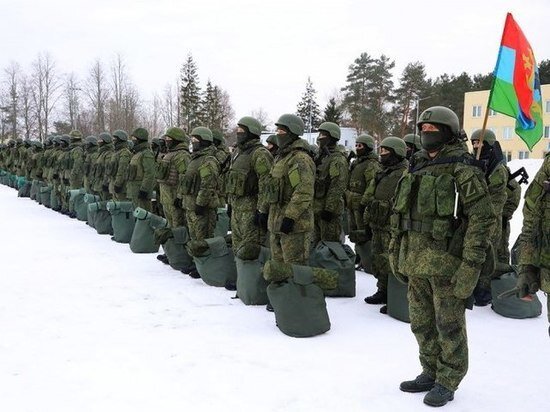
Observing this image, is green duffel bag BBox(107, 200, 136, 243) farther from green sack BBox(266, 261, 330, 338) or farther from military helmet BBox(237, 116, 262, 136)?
green sack BBox(266, 261, 330, 338)

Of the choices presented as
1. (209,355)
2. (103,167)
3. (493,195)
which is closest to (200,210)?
(209,355)

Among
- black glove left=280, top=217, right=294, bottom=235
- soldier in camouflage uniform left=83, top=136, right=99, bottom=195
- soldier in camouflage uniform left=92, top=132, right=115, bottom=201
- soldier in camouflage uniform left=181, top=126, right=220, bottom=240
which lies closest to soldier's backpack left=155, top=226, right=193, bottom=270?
soldier in camouflage uniform left=181, top=126, right=220, bottom=240

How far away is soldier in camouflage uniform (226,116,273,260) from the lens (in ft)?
20.5

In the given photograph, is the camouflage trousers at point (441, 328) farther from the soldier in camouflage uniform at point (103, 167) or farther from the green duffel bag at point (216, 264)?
the soldier in camouflage uniform at point (103, 167)

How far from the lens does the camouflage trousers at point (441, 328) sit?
3.60 m

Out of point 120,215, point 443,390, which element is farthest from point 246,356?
point 120,215

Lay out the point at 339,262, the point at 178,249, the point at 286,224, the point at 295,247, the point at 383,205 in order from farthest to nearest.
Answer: the point at 178,249, the point at 339,262, the point at 383,205, the point at 295,247, the point at 286,224

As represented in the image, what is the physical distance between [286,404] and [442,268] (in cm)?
143

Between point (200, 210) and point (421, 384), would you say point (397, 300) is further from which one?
point (200, 210)

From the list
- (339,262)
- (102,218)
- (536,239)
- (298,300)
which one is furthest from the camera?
(102,218)

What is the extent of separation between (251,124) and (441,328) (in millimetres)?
3636

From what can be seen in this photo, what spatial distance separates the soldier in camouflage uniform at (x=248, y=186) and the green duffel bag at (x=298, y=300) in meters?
1.18

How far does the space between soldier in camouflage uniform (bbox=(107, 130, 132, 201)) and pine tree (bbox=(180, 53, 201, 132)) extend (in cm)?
4192

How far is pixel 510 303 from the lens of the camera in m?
5.66
